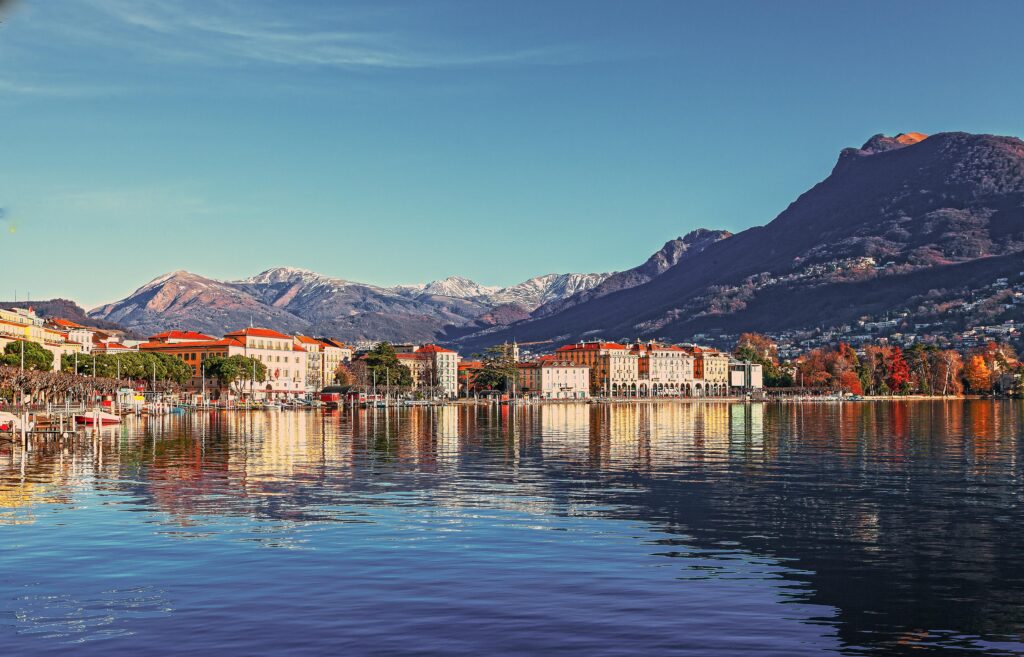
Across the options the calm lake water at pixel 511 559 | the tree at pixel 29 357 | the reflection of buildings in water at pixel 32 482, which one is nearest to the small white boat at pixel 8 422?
the reflection of buildings in water at pixel 32 482

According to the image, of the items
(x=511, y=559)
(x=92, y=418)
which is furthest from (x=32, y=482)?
(x=92, y=418)

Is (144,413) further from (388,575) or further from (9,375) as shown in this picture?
(388,575)

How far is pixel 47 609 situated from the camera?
2497cm

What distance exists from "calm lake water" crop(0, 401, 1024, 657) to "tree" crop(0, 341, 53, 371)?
8854 cm

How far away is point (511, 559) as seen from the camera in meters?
30.9

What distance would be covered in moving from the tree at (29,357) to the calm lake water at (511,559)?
88540 millimetres

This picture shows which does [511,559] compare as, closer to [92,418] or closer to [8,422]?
[8,422]

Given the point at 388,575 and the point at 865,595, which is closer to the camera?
the point at 865,595

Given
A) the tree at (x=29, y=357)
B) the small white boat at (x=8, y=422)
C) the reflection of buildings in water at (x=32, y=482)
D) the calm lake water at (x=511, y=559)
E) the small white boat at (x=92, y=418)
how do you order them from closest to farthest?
the calm lake water at (x=511, y=559)
the reflection of buildings in water at (x=32, y=482)
the small white boat at (x=8, y=422)
the small white boat at (x=92, y=418)
the tree at (x=29, y=357)

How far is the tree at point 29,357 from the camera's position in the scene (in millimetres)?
142125

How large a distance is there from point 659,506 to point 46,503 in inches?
952

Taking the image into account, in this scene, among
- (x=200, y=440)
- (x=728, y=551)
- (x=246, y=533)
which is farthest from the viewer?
(x=200, y=440)

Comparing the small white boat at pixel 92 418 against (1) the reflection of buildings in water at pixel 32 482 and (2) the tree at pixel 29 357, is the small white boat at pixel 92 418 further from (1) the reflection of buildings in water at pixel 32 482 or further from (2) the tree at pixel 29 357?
(2) the tree at pixel 29 357

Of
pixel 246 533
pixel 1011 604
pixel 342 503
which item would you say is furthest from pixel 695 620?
pixel 342 503
